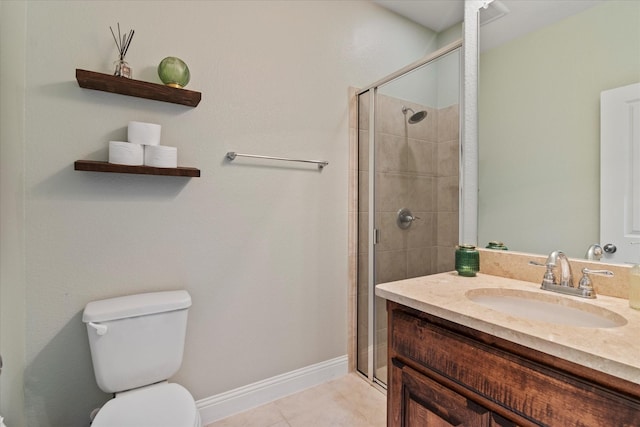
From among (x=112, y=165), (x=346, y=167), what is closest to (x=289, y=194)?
(x=346, y=167)

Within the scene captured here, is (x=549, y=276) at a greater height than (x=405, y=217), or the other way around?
(x=405, y=217)

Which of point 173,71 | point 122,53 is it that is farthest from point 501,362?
point 122,53

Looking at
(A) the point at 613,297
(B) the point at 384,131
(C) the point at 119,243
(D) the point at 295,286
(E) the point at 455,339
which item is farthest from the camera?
(B) the point at 384,131

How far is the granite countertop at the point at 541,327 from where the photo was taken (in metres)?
0.66

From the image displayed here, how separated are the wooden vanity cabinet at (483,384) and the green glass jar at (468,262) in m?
0.45

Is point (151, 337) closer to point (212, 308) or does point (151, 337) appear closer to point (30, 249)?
point (212, 308)

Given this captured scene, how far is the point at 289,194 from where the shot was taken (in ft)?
6.19

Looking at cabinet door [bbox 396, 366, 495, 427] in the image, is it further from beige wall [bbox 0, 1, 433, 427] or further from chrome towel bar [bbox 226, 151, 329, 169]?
chrome towel bar [bbox 226, 151, 329, 169]

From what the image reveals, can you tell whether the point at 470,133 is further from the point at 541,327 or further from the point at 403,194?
the point at 541,327

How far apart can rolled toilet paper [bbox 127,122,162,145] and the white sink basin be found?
1.49 meters

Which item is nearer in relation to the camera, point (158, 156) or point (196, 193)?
point (158, 156)

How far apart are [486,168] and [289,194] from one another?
108 cm

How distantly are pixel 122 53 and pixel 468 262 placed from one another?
181 centimetres

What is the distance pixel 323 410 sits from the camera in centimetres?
174
